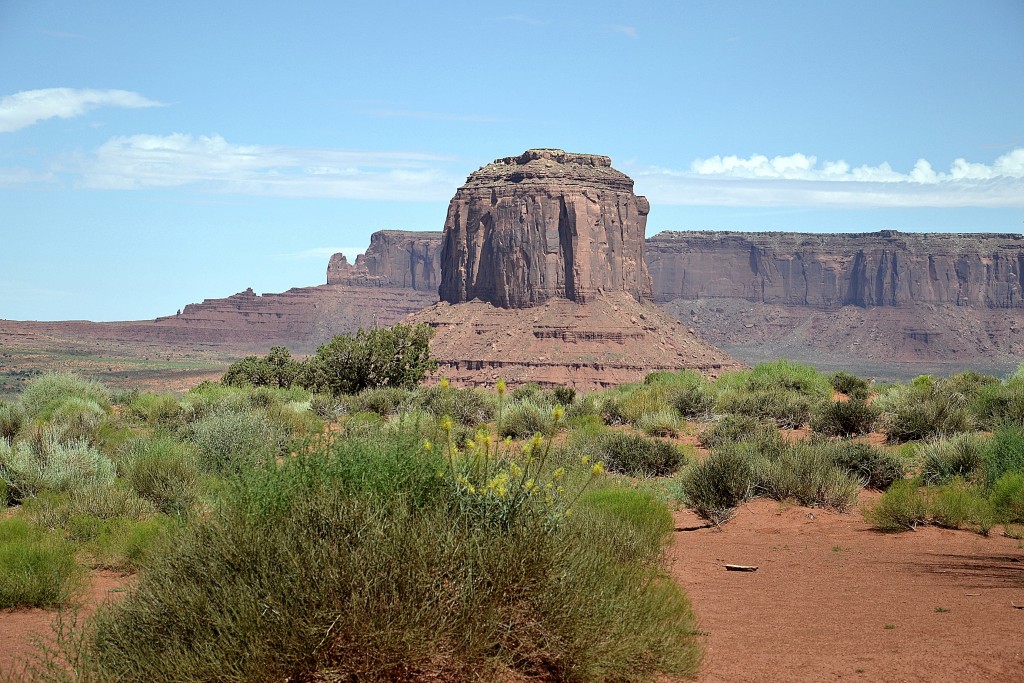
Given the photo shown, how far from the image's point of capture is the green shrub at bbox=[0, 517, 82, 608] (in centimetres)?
874

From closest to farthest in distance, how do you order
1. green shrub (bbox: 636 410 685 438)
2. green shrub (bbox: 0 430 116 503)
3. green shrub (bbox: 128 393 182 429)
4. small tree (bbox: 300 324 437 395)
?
1. green shrub (bbox: 0 430 116 503)
2. green shrub (bbox: 128 393 182 429)
3. green shrub (bbox: 636 410 685 438)
4. small tree (bbox: 300 324 437 395)

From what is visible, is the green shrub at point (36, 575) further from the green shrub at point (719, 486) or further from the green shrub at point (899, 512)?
the green shrub at point (899, 512)

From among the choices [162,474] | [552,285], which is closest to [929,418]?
[162,474]

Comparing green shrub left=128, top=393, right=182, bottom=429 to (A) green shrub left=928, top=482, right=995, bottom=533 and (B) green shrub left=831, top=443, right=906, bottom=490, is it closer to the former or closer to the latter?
A: (B) green shrub left=831, top=443, right=906, bottom=490

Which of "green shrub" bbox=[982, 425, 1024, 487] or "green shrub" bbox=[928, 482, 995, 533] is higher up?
"green shrub" bbox=[982, 425, 1024, 487]

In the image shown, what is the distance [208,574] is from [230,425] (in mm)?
11458

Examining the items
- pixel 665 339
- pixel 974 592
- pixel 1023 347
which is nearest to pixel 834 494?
pixel 974 592

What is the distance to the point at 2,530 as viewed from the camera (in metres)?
10.6

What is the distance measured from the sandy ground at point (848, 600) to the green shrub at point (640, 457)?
3284mm

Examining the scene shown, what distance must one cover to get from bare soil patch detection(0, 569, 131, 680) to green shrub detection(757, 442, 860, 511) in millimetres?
8749

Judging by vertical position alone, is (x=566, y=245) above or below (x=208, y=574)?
above

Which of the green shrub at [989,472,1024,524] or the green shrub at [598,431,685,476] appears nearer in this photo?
the green shrub at [989,472,1024,524]

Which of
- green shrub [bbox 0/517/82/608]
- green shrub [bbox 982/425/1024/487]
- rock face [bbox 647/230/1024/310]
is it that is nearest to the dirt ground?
green shrub [bbox 0/517/82/608]

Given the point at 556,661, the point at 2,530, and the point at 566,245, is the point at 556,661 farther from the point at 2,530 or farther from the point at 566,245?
the point at 566,245
